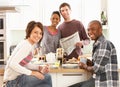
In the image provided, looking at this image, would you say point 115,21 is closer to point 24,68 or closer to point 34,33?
point 34,33

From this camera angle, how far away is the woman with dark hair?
2088 mm

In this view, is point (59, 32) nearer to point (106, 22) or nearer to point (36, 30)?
point (36, 30)

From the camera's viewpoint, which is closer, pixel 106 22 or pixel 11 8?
pixel 11 8

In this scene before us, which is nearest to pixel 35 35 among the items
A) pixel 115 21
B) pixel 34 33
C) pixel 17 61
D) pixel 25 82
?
Answer: pixel 34 33

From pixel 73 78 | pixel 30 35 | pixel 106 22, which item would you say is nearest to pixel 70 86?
pixel 73 78

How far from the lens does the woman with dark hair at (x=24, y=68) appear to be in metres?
2.09

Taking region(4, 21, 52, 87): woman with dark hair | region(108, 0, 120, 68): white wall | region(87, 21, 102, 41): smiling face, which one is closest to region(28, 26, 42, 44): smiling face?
region(4, 21, 52, 87): woman with dark hair

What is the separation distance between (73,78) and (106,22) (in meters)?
2.40

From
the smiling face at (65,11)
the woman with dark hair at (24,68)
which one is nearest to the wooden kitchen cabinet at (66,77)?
the woman with dark hair at (24,68)

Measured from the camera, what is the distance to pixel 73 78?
2572 mm

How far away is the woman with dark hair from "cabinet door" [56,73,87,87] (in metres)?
0.30

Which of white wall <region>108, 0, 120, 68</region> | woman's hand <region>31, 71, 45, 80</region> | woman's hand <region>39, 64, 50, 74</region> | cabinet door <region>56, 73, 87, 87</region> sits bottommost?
cabinet door <region>56, 73, 87, 87</region>

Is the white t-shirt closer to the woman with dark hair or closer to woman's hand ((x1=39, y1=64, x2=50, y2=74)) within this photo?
the woman with dark hair

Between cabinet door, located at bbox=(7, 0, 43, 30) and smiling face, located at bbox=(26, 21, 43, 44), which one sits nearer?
smiling face, located at bbox=(26, 21, 43, 44)
